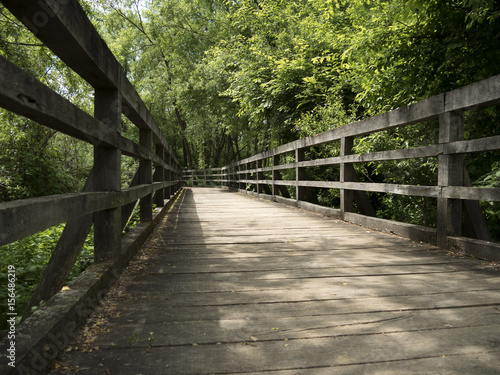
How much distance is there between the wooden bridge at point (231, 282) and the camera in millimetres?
1469

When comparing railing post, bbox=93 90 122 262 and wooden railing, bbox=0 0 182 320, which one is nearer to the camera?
wooden railing, bbox=0 0 182 320

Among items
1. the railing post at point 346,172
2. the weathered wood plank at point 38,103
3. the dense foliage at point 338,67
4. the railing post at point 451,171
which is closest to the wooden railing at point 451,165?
the railing post at point 451,171

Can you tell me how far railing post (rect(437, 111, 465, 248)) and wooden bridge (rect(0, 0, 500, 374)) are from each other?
0.04 feet

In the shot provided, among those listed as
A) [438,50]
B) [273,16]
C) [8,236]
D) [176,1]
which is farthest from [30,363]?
[176,1]

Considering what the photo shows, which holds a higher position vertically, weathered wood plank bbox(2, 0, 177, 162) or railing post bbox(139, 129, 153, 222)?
weathered wood plank bbox(2, 0, 177, 162)

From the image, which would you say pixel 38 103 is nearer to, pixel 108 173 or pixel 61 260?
pixel 108 173

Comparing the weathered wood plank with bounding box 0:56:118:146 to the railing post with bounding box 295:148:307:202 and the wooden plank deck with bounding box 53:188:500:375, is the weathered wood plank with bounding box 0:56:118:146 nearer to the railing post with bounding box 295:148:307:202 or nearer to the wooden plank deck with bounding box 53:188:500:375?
the wooden plank deck with bounding box 53:188:500:375

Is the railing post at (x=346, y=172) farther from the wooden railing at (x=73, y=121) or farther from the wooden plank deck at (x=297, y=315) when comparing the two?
the wooden railing at (x=73, y=121)

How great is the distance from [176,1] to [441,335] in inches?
895

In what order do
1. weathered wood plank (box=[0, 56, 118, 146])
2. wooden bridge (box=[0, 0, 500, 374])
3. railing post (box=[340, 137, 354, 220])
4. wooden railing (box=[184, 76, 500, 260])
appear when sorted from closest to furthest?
weathered wood plank (box=[0, 56, 118, 146]) → wooden bridge (box=[0, 0, 500, 374]) → wooden railing (box=[184, 76, 500, 260]) → railing post (box=[340, 137, 354, 220])

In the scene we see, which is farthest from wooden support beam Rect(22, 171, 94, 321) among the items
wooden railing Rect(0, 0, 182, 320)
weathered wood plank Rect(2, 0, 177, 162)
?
weathered wood plank Rect(2, 0, 177, 162)

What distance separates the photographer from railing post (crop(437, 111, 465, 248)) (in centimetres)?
324

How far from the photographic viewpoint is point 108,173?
2605 millimetres

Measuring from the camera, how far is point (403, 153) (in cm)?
383
